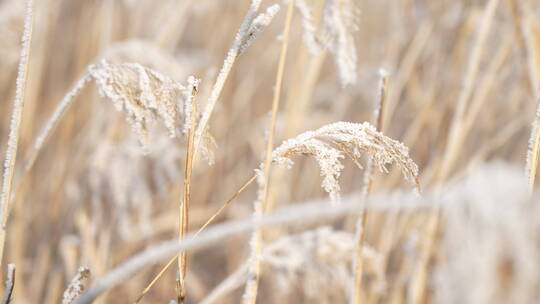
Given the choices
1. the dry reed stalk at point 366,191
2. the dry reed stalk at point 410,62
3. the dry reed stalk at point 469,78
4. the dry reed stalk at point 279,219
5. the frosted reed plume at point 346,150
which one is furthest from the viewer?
the dry reed stalk at point 410,62

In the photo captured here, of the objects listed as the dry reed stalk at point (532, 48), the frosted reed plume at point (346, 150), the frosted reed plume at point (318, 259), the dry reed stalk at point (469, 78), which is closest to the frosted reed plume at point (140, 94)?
the frosted reed plume at point (346, 150)

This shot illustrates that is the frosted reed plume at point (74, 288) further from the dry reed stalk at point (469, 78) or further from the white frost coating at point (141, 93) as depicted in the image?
the dry reed stalk at point (469, 78)

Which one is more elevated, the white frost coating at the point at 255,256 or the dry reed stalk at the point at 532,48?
the dry reed stalk at the point at 532,48

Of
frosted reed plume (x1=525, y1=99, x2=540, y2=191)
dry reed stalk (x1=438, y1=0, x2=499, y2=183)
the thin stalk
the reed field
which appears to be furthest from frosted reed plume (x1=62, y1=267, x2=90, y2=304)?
dry reed stalk (x1=438, y1=0, x2=499, y2=183)

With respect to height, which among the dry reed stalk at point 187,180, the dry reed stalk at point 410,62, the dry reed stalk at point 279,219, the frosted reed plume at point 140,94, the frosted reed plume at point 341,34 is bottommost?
the dry reed stalk at point 279,219

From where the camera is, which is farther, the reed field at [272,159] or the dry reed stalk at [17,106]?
the dry reed stalk at [17,106]

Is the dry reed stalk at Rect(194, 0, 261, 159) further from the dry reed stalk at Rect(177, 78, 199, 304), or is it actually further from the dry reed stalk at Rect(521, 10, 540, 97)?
the dry reed stalk at Rect(521, 10, 540, 97)

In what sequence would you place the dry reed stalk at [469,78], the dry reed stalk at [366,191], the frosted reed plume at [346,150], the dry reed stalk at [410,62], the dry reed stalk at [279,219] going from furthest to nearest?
the dry reed stalk at [410,62]
the dry reed stalk at [469,78]
the dry reed stalk at [366,191]
the frosted reed plume at [346,150]
the dry reed stalk at [279,219]

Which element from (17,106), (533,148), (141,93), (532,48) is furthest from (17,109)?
(532,48)

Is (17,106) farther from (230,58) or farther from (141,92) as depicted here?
(230,58)

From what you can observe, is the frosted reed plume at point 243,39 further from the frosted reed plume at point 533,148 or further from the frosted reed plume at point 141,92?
the frosted reed plume at point 533,148
